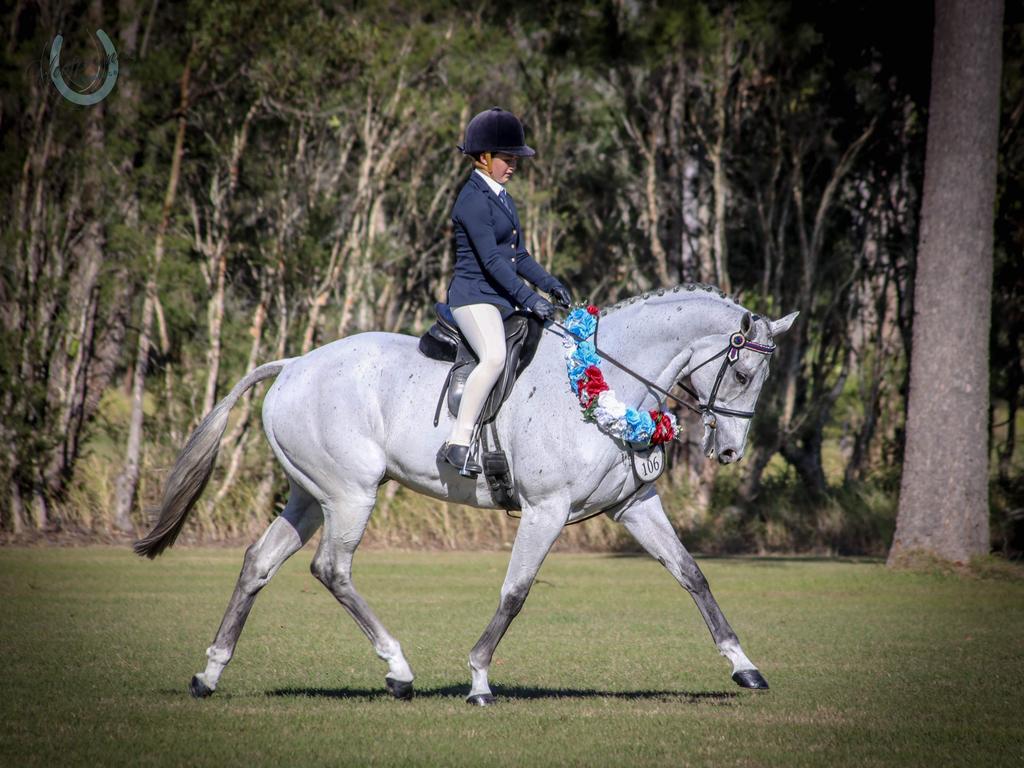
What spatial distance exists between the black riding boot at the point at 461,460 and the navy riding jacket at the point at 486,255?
0.91 m

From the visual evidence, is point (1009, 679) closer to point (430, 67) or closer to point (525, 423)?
point (525, 423)

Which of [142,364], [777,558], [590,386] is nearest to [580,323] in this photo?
[590,386]

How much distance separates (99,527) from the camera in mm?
19750

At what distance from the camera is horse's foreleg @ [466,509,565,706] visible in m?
7.78

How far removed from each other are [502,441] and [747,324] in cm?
167

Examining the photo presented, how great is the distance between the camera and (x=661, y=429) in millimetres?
7980

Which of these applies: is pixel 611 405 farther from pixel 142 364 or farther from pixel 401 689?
pixel 142 364

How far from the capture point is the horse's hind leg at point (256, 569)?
26.5ft

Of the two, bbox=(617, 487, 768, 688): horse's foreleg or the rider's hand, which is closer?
the rider's hand

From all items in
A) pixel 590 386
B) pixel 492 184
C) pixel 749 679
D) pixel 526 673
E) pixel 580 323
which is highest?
pixel 492 184

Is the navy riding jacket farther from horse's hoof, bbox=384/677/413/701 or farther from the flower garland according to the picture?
horse's hoof, bbox=384/677/413/701

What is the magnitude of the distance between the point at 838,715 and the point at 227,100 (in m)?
16.2

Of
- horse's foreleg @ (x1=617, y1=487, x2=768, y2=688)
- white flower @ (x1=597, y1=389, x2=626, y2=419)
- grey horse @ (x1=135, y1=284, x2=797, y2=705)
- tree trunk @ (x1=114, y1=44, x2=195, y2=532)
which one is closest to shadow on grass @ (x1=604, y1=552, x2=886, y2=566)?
tree trunk @ (x1=114, y1=44, x2=195, y2=532)

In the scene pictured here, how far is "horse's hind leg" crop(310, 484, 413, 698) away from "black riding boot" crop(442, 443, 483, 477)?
0.72m
